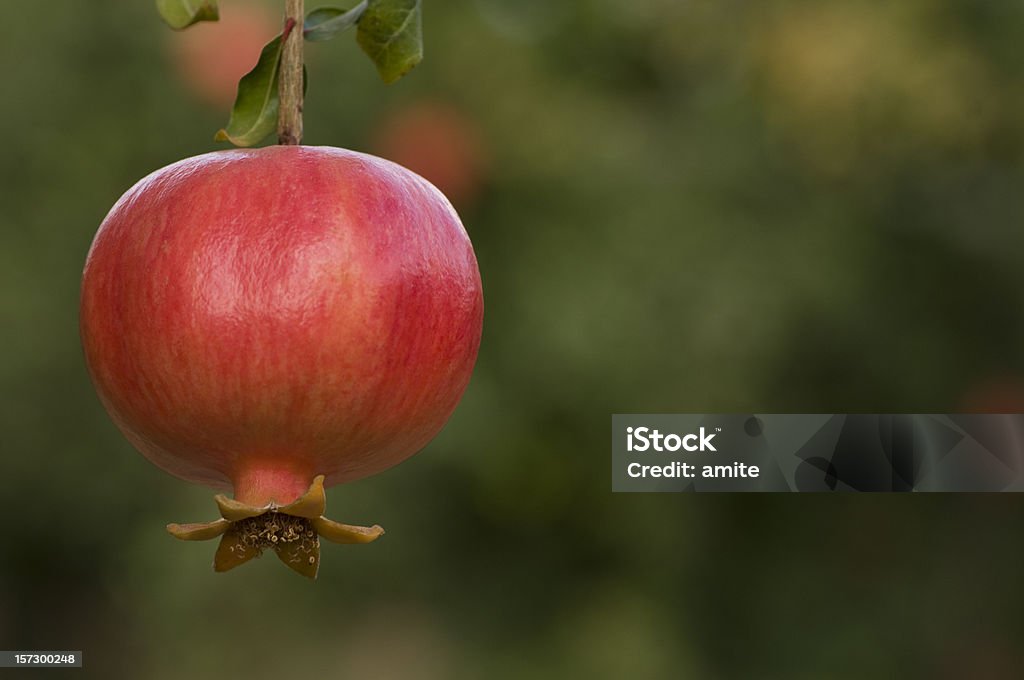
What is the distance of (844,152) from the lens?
11.6 ft

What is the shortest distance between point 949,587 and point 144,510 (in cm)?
239

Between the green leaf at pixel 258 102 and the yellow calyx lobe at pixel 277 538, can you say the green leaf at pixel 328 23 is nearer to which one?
the green leaf at pixel 258 102

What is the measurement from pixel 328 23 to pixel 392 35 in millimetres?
40

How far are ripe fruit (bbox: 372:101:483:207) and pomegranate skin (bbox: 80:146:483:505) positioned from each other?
2438 millimetres

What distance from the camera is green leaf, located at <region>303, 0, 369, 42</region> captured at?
74 centimetres

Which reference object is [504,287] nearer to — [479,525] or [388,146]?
[388,146]

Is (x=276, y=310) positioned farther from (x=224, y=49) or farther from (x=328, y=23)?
Answer: (x=224, y=49)

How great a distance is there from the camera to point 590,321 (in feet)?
10.1

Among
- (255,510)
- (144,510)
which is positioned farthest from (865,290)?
(255,510)

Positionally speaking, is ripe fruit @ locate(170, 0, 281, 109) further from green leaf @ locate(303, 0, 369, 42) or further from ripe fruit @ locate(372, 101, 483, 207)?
green leaf @ locate(303, 0, 369, 42)

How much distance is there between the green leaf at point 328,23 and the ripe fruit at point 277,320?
85mm

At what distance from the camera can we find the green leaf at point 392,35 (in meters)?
0.76
